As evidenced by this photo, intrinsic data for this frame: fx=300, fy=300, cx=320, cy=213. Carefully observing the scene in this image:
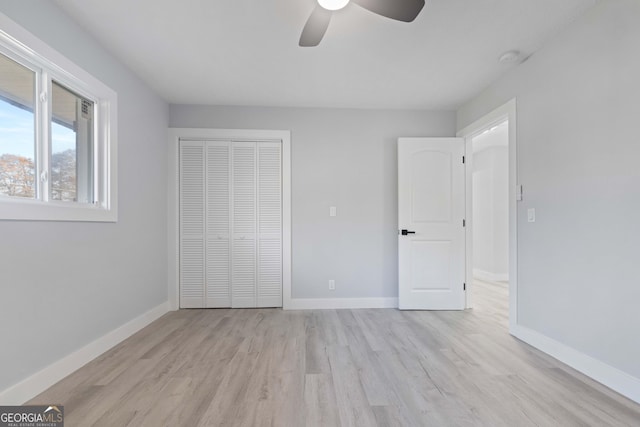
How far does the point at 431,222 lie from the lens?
367 cm

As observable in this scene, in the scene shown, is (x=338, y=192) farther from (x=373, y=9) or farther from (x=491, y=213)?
(x=491, y=213)

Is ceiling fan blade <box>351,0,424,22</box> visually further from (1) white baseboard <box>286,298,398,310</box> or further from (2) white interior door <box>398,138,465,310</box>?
(1) white baseboard <box>286,298,398,310</box>

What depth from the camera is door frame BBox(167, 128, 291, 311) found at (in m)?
3.65

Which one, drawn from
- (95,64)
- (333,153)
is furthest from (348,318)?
(95,64)

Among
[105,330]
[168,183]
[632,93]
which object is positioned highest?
[632,93]

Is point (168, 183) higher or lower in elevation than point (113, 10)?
lower

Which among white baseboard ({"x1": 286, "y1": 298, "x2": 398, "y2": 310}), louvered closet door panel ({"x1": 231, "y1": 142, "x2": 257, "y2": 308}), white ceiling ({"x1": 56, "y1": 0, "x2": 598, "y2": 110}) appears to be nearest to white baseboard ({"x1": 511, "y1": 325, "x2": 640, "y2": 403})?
white baseboard ({"x1": 286, "y1": 298, "x2": 398, "y2": 310})

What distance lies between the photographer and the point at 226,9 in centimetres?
201

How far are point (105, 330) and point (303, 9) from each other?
290 centimetres

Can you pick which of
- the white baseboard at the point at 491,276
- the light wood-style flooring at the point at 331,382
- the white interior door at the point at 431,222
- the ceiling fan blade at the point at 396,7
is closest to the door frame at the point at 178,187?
the light wood-style flooring at the point at 331,382

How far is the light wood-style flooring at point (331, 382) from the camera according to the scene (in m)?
1.63

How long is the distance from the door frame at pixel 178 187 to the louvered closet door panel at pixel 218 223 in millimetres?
182

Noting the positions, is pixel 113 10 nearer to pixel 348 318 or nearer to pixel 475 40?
pixel 475 40

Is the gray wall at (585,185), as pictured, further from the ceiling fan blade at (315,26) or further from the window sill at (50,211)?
the window sill at (50,211)
